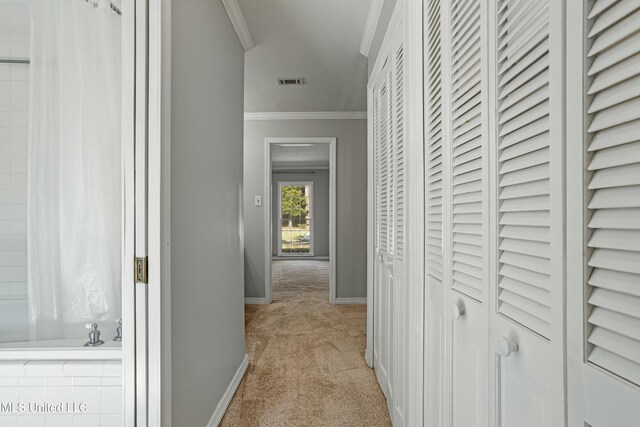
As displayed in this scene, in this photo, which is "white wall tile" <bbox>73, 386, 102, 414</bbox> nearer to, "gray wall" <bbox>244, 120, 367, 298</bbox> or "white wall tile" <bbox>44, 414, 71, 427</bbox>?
"white wall tile" <bbox>44, 414, 71, 427</bbox>

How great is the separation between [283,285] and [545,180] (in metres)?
5.20

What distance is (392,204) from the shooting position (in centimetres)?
191

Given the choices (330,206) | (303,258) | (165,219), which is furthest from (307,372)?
(303,258)

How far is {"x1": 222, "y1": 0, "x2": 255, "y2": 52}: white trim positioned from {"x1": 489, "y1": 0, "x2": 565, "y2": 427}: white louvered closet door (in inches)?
69.3

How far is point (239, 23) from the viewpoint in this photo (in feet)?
7.25

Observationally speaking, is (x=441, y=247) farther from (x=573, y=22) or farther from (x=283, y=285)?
(x=283, y=285)

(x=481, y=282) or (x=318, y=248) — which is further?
(x=318, y=248)

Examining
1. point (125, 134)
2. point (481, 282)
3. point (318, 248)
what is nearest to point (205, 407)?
point (125, 134)

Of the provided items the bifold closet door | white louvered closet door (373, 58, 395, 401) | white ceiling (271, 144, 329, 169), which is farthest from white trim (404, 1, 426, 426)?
white ceiling (271, 144, 329, 169)

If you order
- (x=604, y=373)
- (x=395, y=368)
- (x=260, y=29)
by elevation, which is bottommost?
(x=395, y=368)

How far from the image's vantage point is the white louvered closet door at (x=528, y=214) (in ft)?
1.78

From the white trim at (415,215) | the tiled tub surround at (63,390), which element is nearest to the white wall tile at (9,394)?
the tiled tub surround at (63,390)

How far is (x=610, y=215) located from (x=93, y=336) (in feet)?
5.63

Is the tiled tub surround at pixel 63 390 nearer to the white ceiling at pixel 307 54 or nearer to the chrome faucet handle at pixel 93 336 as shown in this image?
the chrome faucet handle at pixel 93 336
